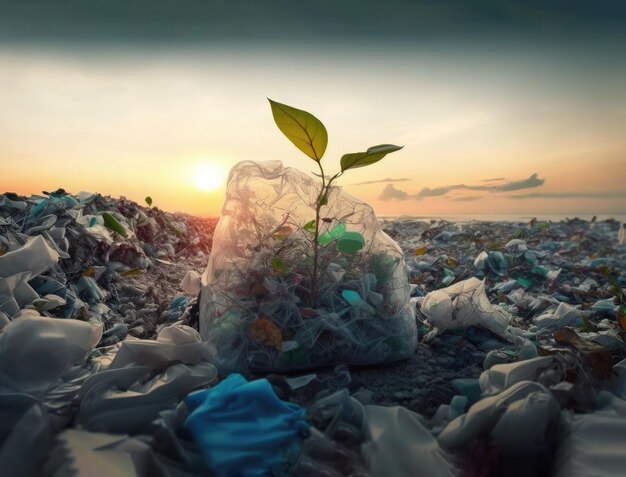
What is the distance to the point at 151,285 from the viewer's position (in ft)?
8.25

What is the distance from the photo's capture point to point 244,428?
3.06ft

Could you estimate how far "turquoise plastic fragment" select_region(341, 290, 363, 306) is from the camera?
1.31 m

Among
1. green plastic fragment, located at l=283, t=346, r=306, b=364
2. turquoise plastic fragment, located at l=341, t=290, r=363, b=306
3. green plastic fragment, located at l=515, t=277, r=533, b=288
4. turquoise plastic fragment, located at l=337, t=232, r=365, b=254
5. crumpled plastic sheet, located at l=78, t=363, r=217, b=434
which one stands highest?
turquoise plastic fragment, located at l=337, t=232, r=365, b=254

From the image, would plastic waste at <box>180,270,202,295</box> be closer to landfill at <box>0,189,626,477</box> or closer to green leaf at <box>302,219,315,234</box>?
A: landfill at <box>0,189,626,477</box>

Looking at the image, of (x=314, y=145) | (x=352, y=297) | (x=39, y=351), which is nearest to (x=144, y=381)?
(x=39, y=351)

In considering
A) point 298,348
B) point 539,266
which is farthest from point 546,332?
point 539,266

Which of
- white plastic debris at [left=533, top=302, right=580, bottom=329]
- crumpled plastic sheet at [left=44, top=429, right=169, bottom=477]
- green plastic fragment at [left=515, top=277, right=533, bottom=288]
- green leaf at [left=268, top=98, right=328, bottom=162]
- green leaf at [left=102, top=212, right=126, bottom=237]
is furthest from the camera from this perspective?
green leaf at [left=102, top=212, right=126, bottom=237]

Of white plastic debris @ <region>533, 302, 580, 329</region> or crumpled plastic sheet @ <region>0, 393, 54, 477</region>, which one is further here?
white plastic debris @ <region>533, 302, 580, 329</region>

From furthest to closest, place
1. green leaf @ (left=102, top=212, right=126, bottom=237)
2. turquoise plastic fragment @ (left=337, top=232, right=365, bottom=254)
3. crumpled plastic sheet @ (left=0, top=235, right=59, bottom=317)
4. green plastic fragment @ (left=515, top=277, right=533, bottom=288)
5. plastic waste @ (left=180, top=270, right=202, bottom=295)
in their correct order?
green leaf @ (left=102, top=212, right=126, bottom=237), green plastic fragment @ (left=515, top=277, right=533, bottom=288), plastic waste @ (left=180, top=270, right=202, bottom=295), crumpled plastic sheet @ (left=0, top=235, right=59, bottom=317), turquoise plastic fragment @ (left=337, top=232, right=365, bottom=254)

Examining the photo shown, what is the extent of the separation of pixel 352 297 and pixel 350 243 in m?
0.17

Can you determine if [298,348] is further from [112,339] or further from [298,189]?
[112,339]

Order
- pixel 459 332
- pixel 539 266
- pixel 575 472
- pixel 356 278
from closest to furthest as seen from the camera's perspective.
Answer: pixel 575 472, pixel 356 278, pixel 459 332, pixel 539 266

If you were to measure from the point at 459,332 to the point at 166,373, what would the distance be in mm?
978

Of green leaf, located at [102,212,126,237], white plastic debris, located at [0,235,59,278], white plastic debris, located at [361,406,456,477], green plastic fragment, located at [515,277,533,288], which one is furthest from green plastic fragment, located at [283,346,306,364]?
green leaf, located at [102,212,126,237]
